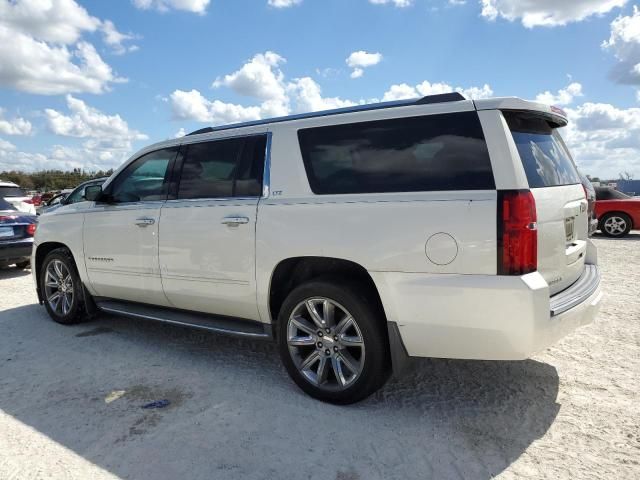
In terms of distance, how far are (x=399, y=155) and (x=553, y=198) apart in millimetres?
978

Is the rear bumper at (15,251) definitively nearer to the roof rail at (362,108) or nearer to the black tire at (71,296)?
the black tire at (71,296)

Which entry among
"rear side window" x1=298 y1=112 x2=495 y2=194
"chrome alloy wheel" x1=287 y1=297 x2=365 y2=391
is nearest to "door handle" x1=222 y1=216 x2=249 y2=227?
"rear side window" x1=298 y1=112 x2=495 y2=194

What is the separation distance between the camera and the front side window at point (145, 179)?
4582 mm

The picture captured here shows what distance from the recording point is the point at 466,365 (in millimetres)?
4109

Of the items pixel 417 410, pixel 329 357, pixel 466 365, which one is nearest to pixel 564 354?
pixel 466 365

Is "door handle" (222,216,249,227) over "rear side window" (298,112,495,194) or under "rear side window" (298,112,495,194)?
under

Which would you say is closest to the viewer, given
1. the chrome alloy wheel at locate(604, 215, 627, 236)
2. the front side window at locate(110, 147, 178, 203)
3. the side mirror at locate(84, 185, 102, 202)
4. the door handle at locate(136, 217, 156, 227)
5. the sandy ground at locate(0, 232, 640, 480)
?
the sandy ground at locate(0, 232, 640, 480)

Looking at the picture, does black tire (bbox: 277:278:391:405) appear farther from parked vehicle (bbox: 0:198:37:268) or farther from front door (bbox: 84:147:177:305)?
parked vehicle (bbox: 0:198:37:268)

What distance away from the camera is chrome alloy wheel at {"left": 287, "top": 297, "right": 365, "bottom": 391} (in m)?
3.41

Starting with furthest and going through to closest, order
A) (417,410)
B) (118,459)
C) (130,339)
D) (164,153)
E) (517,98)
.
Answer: (130,339) < (164,153) < (417,410) < (517,98) < (118,459)

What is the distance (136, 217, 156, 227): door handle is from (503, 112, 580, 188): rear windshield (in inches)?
118

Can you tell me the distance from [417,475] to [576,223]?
2.02m

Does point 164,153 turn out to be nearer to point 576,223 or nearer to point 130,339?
point 130,339

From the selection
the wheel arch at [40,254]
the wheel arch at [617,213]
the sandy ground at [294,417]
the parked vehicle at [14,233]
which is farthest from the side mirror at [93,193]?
the wheel arch at [617,213]
